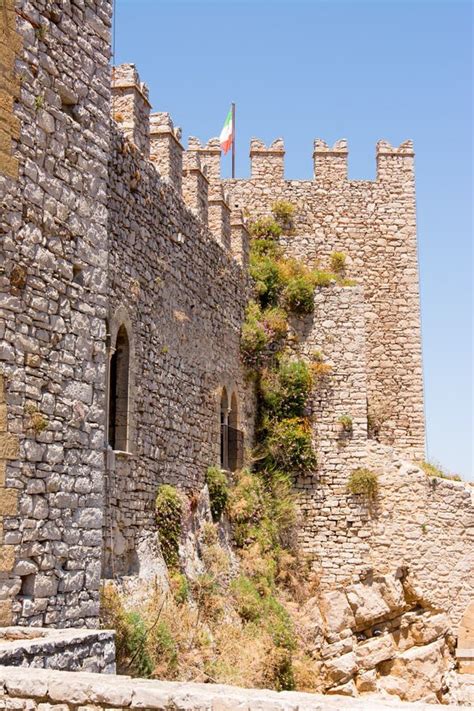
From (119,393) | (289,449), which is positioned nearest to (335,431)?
(289,449)

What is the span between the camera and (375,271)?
2280 centimetres

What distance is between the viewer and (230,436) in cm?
1734

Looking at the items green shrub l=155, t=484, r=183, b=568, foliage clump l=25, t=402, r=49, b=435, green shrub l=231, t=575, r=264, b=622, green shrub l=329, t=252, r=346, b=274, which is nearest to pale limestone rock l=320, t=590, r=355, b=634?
green shrub l=231, t=575, r=264, b=622

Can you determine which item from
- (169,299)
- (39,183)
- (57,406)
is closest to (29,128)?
(39,183)

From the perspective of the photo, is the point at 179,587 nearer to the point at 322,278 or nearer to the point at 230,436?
the point at 230,436

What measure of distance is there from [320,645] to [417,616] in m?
2.27

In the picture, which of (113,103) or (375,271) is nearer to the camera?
(113,103)

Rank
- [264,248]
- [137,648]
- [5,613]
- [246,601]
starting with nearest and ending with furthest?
[5,613], [137,648], [246,601], [264,248]

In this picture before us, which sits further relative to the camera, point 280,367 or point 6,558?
point 280,367

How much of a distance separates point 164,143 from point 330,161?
9.88 m

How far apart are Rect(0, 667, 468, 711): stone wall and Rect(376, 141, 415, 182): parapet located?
62.7 ft

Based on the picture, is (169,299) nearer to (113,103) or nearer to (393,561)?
(113,103)

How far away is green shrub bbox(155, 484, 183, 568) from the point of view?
12945 millimetres

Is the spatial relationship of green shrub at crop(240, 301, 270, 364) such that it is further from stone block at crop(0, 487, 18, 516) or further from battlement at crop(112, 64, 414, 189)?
stone block at crop(0, 487, 18, 516)
